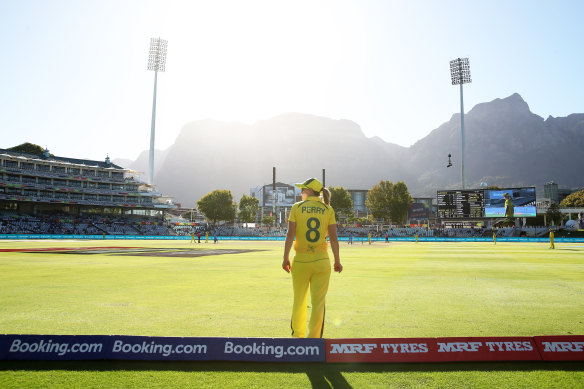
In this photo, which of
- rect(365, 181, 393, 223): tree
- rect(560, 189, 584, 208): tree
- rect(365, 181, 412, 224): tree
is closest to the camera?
rect(365, 181, 412, 224): tree

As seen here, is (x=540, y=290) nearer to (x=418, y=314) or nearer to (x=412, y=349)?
(x=418, y=314)

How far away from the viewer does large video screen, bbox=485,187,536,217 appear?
6219 cm

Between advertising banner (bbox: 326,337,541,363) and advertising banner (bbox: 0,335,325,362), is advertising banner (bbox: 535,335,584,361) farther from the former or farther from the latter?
advertising banner (bbox: 0,335,325,362)

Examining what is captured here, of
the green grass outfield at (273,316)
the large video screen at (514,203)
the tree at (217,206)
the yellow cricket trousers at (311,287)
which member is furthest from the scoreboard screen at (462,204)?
the yellow cricket trousers at (311,287)

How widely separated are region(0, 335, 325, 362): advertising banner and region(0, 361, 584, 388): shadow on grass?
6cm

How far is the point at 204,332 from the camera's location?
212 inches

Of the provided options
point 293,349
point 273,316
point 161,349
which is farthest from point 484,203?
point 161,349

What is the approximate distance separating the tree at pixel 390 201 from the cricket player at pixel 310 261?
305 feet

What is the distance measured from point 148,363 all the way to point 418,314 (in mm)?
4900

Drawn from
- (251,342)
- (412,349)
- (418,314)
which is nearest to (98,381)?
(251,342)

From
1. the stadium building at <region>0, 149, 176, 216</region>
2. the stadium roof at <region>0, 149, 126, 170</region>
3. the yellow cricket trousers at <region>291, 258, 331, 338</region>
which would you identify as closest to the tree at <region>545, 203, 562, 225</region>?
the yellow cricket trousers at <region>291, 258, 331, 338</region>

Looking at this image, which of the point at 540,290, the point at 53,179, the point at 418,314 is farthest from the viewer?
the point at 53,179

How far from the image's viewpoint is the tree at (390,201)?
93812 millimetres

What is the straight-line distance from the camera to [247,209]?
430ft
